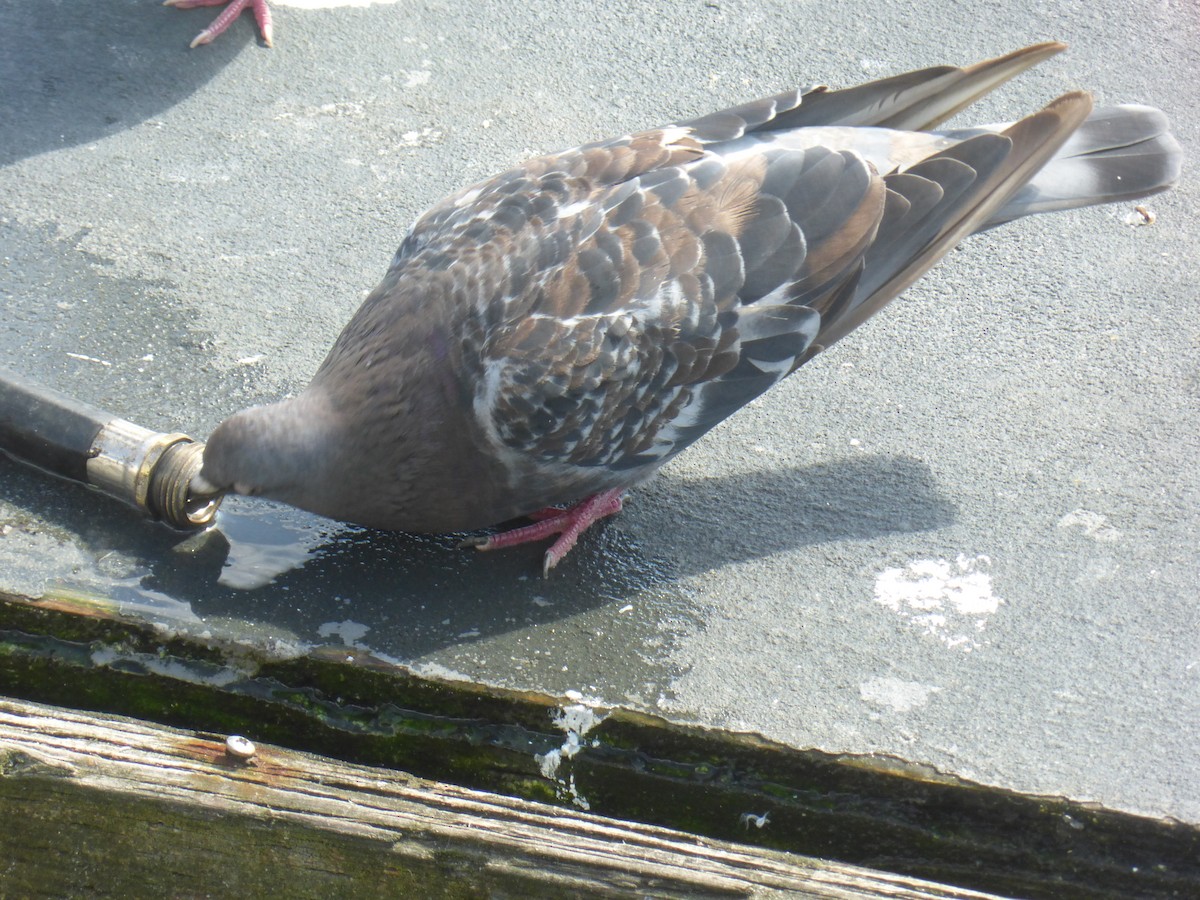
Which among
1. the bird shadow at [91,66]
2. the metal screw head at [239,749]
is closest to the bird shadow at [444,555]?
the metal screw head at [239,749]

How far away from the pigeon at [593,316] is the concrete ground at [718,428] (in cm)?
25

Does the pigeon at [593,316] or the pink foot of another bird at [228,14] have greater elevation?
the pink foot of another bird at [228,14]

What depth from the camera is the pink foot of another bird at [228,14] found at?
195 inches

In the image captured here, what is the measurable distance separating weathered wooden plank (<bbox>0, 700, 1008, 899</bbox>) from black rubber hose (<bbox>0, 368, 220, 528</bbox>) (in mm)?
658

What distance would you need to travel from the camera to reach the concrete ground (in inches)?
113

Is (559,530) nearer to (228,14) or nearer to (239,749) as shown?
(239,749)

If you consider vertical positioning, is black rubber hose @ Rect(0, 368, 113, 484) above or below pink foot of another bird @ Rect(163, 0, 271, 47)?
below

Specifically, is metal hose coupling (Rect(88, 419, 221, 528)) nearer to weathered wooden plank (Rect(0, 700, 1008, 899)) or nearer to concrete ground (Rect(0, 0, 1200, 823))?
concrete ground (Rect(0, 0, 1200, 823))

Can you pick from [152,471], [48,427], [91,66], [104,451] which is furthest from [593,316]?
[91,66]

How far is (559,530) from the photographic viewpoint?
3215 millimetres

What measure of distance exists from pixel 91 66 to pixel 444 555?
287cm

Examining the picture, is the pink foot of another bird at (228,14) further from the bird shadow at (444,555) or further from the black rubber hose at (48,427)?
the bird shadow at (444,555)

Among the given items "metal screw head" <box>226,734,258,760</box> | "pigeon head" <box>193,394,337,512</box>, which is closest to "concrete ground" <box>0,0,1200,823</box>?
"pigeon head" <box>193,394,337,512</box>

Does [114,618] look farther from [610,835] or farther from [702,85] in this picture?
[702,85]
